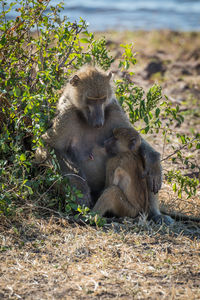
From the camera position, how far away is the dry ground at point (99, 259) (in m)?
3.24

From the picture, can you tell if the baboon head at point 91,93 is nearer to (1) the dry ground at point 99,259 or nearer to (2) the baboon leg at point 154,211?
(2) the baboon leg at point 154,211

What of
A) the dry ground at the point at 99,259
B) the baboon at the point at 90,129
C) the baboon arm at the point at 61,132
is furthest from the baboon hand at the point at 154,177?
the baboon arm at the point at 61,132

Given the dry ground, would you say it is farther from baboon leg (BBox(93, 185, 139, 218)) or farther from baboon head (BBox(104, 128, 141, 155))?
baboon head (BBox(104, 128, 141, 155))

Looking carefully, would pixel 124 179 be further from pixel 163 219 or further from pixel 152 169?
pixel 163 219

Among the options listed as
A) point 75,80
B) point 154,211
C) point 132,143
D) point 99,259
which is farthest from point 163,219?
point 75,80

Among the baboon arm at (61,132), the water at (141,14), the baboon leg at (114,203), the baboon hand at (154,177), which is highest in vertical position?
the water at (141,14)

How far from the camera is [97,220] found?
4320mm

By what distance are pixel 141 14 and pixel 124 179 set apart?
15.6m

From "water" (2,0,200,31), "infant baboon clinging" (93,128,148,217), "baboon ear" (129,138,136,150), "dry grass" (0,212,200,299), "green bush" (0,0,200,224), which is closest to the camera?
"dry grass" (0,212,200,299)

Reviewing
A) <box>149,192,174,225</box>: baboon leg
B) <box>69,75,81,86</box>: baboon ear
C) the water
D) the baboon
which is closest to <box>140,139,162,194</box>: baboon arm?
the baboon

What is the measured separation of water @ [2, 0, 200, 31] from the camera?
1598cm

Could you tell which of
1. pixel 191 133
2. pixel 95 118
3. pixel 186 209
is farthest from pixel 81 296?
pixel 191 133

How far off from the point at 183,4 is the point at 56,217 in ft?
58.5

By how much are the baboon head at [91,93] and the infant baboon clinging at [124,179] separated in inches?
11.8
